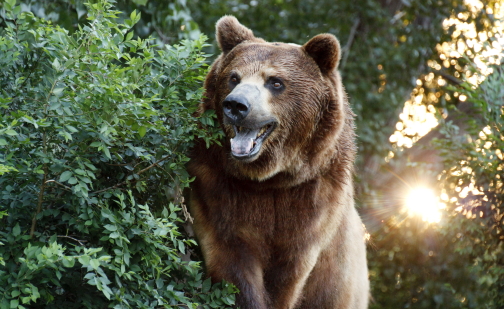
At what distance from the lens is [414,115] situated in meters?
9.83

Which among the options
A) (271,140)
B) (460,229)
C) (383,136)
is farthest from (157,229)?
(383,136)

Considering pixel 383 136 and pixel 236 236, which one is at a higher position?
pixel 236 236

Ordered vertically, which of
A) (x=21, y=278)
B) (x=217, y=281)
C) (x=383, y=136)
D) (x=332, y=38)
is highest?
(x=332, y=38)

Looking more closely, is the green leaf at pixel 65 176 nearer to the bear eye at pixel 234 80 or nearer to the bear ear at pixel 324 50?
the bear eye at pixel 234 80

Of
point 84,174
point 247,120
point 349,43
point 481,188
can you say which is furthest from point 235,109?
point 349,43

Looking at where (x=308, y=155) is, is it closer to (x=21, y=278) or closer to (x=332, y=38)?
(x=332, y=38)

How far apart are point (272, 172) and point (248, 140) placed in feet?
1.03

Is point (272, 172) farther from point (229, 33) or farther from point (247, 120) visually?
point (229, 33)

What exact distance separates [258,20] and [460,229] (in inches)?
189

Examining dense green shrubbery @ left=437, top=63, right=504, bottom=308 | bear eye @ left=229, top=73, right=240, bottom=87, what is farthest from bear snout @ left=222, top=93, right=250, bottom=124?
dense green shrubbery @ left=437, top=63, right=504, bottom=308

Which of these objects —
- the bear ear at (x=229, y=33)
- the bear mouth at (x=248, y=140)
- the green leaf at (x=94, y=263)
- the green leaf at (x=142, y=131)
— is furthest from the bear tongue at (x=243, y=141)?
the green leaf at (x=94, y=263)

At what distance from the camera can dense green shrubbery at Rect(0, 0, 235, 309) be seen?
3.35 meters

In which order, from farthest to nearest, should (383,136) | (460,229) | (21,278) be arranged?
1. (383,136)
2. (460,229)
3. (21,278)

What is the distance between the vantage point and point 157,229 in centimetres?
355
